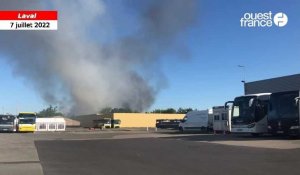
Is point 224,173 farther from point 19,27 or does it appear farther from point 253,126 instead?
point 253,126

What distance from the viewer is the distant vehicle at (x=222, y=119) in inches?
1798

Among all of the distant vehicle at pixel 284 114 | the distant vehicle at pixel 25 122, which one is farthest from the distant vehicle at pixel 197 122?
the distant vehicle at pixel 284 114

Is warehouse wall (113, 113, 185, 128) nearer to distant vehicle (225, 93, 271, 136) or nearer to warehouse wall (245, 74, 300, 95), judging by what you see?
warehouse wall (245, 74, 300, 95)

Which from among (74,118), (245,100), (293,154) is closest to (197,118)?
(245,100)

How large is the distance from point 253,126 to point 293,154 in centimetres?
1524

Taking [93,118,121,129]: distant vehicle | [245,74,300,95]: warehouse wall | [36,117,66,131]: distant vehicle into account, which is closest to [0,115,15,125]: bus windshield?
[36,117,66,131]: distant vehicle

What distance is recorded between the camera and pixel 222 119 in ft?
154

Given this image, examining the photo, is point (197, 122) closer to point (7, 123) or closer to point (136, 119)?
point (7, 123)

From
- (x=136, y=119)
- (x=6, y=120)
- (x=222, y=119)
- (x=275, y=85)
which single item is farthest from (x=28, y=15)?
(x=136, y=119)

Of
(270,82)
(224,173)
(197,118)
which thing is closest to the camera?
(224,173)

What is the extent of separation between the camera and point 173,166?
15883 mm

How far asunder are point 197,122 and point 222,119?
432 inches

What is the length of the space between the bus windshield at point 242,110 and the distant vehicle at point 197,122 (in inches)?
745

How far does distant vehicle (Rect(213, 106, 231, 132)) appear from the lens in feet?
150
